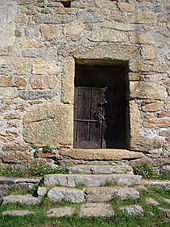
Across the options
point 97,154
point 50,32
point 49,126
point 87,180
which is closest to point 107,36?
point 50,32

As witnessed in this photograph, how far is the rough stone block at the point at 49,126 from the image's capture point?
2.62 meters

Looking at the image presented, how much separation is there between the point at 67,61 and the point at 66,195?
5.96 ft

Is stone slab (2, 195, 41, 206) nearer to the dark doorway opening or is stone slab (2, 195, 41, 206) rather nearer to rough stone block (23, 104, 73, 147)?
rough stone block (23, 104, 73, 147)

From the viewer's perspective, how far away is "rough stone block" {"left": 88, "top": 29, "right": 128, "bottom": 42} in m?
2.79

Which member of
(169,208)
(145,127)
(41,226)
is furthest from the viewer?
(145,127)

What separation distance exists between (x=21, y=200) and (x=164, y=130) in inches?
81.7

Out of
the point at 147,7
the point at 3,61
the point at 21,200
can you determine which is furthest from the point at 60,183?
the point at 147,7

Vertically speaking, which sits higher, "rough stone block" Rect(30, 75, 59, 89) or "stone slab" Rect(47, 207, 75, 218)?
"rough stone block" Rect(30, 75, 59, 89)

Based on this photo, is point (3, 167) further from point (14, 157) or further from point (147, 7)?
point (147, 7)

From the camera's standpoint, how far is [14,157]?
102 inches

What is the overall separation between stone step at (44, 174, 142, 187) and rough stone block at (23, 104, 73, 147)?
1.69 feet

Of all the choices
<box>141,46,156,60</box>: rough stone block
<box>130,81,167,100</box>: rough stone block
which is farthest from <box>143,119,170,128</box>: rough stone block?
<box>141,46,156,60</box>: rough stone block

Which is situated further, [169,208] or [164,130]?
[164,130]

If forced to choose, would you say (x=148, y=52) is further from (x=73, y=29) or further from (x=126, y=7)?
(x=73, y=29)
